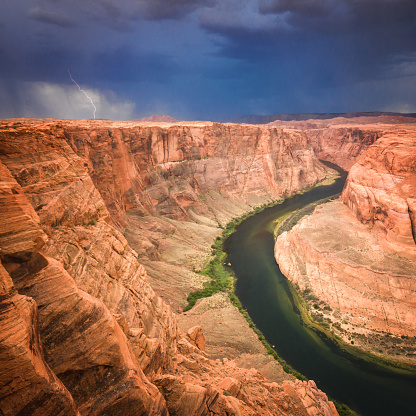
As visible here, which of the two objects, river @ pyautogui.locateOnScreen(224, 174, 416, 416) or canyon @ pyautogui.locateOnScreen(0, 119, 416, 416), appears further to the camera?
river @ pyautogui.locateOnScreen(224, 174, 416, 416)

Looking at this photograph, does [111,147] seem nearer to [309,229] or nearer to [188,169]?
[188,169]

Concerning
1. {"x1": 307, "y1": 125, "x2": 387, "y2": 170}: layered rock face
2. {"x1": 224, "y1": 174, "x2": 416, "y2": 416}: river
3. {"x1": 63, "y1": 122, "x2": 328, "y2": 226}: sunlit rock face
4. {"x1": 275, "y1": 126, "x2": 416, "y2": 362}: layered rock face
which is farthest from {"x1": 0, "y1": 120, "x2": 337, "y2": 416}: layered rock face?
{"x1": 307, "y1": 125, "x2": 387, "y2": 170}: layered rock face

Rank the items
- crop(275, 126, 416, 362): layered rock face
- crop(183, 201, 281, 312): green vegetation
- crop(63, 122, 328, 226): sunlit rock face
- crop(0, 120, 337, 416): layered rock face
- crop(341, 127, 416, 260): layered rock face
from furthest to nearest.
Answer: crop(63, 122, 328, 226): sunlit rock face < crop(183, 201, 281, 312): green vegetation < crop(341, 127, 416, 260): layered rock face < crop(275, 126, 416, 362): layered rock face < crop(0, 120, 337, 416): layered rock face

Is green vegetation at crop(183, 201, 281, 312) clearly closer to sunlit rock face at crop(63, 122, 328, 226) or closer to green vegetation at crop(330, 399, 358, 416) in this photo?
sunlit rock face at crop(63, 122, 328, 226)

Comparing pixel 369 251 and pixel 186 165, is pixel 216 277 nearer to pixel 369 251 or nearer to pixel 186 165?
pixel 369 251

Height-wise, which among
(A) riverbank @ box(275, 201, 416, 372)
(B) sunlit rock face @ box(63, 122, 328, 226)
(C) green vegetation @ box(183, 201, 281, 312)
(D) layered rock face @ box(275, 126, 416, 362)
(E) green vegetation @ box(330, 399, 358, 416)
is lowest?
(E) green vegetation @ box(330, 399, 358, 416)

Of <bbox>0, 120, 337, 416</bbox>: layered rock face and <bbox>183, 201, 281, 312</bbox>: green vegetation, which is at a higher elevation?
<bbox>0, 120, 337, 416</bbox>: layered rock face

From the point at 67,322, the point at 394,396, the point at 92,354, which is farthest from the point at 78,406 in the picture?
the point at 394,396

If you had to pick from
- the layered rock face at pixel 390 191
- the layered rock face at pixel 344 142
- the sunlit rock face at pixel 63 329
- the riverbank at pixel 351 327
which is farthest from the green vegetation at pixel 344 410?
the layered rock face at pixel 344 142
